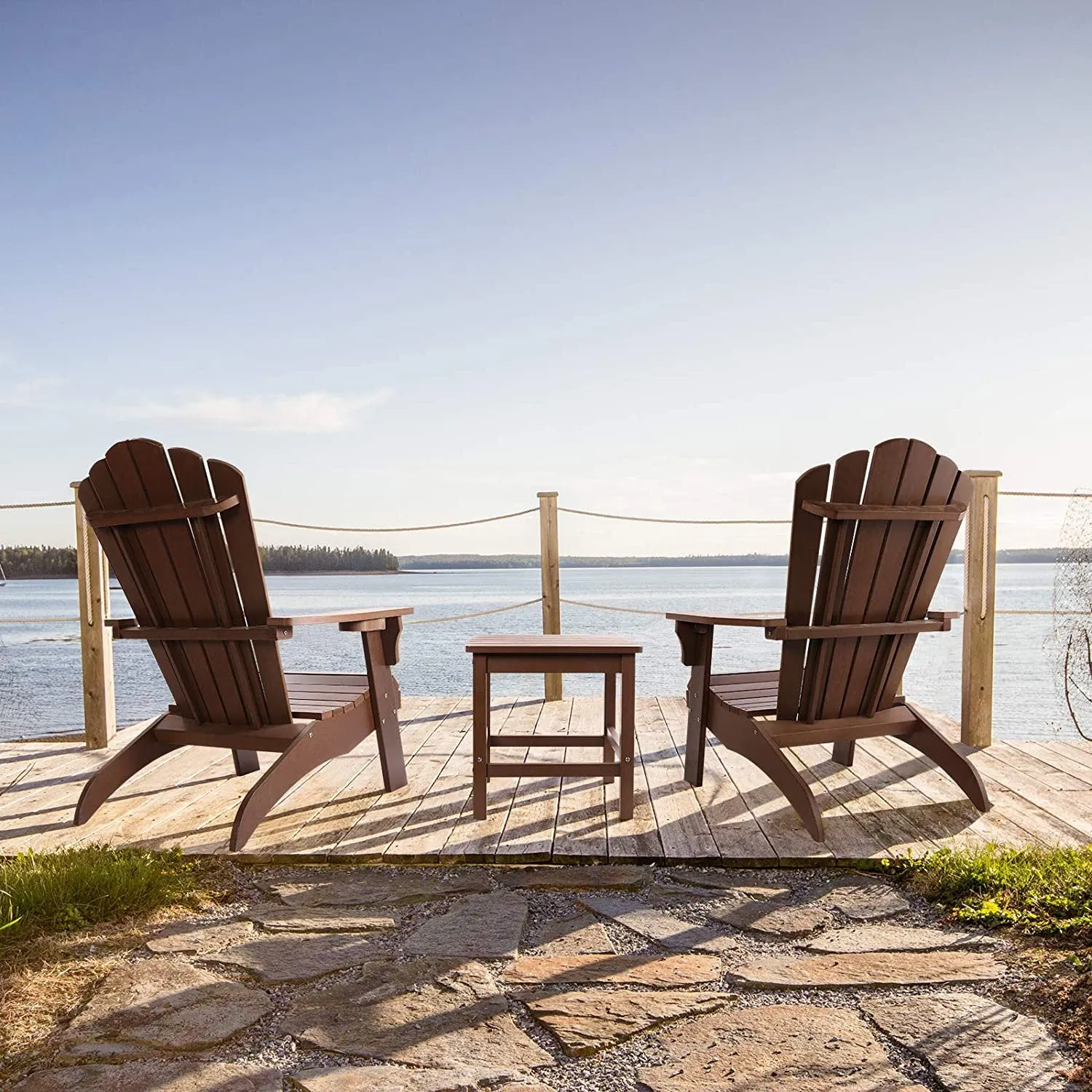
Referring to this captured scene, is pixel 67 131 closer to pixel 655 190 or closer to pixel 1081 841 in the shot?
pixel 655 190

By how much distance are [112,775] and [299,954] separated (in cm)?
135

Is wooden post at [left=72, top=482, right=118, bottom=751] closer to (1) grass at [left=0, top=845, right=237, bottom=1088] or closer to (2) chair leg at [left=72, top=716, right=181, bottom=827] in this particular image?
(2) chair leg at [left=72, top=716, right=181, bottom=827]

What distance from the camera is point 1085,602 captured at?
17.0 ft

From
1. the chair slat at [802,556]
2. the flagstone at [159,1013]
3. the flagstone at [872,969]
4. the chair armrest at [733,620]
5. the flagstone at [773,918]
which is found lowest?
the flagstone at [773,918]

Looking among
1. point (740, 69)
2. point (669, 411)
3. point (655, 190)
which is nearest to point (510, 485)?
point (669, 411)

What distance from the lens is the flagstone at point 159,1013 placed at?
1487 millimetres

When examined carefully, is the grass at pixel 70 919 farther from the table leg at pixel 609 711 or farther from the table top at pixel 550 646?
the table leg at pixel 609 711

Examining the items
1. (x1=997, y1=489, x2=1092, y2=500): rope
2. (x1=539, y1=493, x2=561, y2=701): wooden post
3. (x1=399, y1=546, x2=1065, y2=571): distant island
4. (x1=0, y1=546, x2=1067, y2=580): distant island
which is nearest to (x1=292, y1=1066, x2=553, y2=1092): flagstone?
(x1=539, y1=493, x2=561, y2=701): wooden post

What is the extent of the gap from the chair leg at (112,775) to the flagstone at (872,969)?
Answer: 2.07 metres

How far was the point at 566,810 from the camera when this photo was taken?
2.91m

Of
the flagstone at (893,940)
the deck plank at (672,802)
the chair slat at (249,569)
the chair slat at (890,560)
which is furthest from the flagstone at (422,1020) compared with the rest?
the chair slat at (890,560)

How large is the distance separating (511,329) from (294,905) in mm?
14377

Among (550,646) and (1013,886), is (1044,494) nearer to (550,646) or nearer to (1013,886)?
(1013,886)

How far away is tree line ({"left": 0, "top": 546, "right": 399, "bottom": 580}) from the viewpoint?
516 cm
